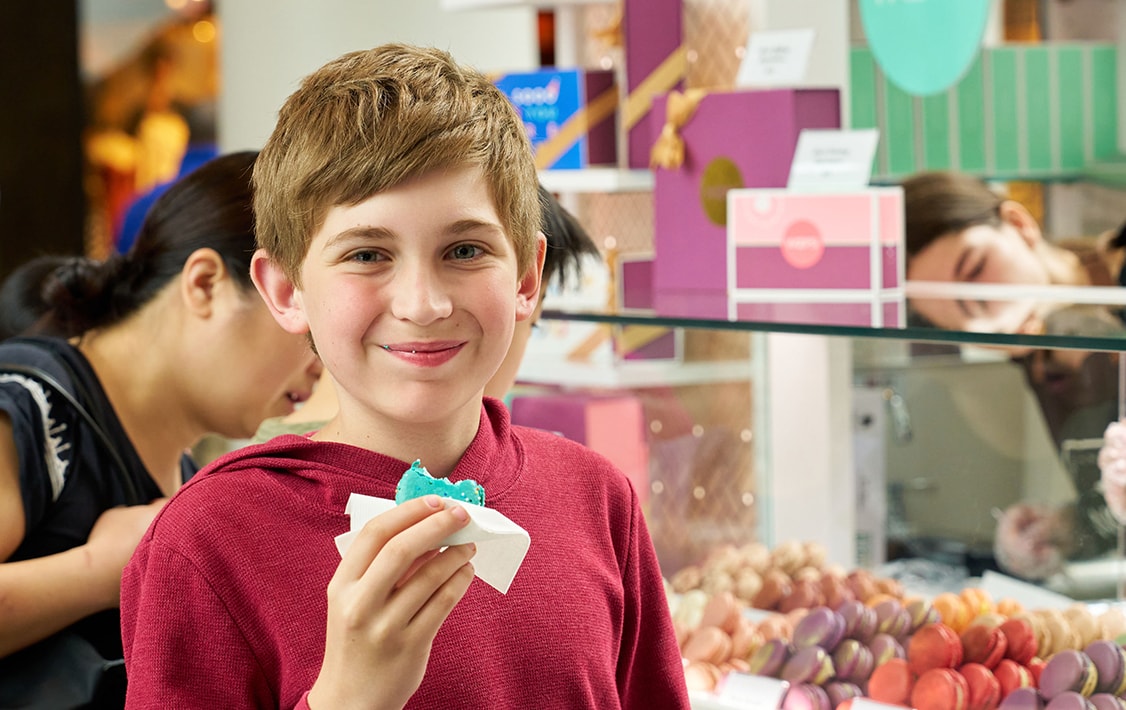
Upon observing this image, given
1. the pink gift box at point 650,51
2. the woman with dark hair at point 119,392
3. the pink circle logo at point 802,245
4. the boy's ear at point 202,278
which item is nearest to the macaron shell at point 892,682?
the pink circle logo at point 802,245

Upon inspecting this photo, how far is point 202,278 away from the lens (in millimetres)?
1653

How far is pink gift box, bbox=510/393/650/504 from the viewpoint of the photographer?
1846 millimetres

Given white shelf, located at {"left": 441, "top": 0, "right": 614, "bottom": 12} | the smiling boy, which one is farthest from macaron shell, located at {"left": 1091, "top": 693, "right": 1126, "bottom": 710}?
white shelf, located at {"left": 441, "top": 0, "right": 614, "bottom": 12}

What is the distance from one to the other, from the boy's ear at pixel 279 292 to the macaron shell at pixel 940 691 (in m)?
0.79

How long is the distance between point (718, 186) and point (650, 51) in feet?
1.17

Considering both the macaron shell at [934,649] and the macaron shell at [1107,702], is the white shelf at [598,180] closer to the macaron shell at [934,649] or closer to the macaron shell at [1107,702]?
the macaron shell at [934,649]

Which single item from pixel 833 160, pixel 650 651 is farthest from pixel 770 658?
pixel 833 160

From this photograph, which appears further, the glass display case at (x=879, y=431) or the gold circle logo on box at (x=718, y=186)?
the gold circle logo on box at (x=718, y=186)

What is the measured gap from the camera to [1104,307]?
149 cm

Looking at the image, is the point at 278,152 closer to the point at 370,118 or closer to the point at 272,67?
the point at 370,118

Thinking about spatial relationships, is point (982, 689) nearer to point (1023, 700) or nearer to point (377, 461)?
point (1023, 700)

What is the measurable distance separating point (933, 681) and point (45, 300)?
122cm

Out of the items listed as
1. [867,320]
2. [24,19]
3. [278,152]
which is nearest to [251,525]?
[278,152]

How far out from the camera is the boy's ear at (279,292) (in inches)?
41.6
